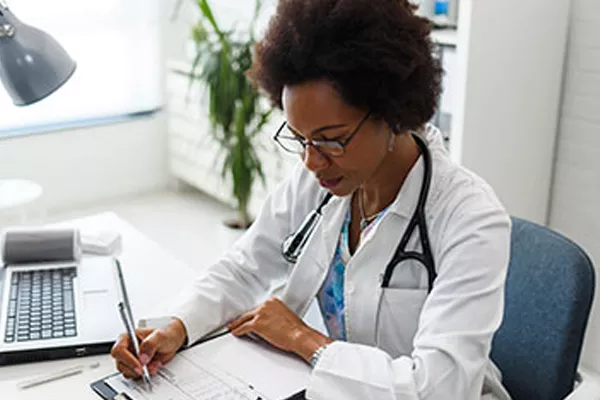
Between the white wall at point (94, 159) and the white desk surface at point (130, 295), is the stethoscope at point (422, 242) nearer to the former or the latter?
the white desk surface at point (130, 295)

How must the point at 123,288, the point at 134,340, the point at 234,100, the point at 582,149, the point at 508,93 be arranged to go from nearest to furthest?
the point at 134,340 < the point at 123,288 < the point at 508,93 < the point at 582,149 < the point at 234,100

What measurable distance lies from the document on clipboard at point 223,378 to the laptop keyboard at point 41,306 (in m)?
0.18

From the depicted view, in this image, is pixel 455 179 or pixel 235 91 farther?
pixel 235 91

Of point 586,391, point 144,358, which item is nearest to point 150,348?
point 144,358

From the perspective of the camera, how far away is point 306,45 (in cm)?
102

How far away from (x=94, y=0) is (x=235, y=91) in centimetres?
102

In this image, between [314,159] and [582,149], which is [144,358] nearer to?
[314,159]

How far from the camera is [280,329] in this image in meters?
1.13

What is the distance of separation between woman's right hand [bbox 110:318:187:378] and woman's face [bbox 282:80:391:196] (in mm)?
346

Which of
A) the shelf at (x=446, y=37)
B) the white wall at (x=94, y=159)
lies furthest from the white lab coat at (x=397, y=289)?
the white wall at (x=94, y=159)

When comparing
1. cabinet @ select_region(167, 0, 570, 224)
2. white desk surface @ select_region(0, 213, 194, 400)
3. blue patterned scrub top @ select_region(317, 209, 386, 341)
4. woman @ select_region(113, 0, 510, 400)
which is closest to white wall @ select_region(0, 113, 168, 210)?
white desk surface @ select_region(0, 213, 194, 400)

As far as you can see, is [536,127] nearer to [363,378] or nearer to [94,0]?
[363,378]

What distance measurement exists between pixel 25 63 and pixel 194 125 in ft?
7.68

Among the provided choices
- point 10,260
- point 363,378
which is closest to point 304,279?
point 363,378
